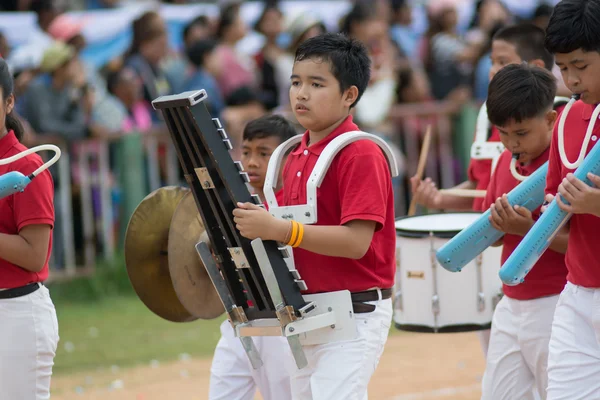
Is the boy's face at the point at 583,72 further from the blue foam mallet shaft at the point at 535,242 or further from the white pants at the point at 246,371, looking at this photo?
the white pants at the point at 246,371

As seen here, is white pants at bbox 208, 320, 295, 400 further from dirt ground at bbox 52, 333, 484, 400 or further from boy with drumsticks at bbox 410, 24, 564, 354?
dirt ground at bbox 52, 333, 484, 400

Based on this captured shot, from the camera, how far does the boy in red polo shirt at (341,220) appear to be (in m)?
3.93

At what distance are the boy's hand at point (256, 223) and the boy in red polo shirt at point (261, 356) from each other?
116cm

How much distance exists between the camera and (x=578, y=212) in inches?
145

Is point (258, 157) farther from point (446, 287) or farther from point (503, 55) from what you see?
point (503, 55)

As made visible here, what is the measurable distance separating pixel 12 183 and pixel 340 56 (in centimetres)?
132

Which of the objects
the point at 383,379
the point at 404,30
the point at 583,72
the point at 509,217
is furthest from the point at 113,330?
the point at 404,30

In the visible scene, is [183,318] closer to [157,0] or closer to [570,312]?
[570,312]

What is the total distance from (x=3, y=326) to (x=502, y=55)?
2868mm

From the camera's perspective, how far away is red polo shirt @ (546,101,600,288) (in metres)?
3.81

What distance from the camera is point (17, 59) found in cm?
998

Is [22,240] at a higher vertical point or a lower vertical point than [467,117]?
higher

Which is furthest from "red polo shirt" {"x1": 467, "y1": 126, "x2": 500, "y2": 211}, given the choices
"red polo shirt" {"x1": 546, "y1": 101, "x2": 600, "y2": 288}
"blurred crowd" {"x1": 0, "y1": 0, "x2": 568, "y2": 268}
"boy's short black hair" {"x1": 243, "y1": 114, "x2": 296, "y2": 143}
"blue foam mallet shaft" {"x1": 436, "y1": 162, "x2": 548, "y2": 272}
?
"blurred crowd" {"x1": 0, "y1": 0, "x2": 568, "y2": 268}

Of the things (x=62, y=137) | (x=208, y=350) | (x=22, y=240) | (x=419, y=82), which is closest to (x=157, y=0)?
(x=419, y=82)
